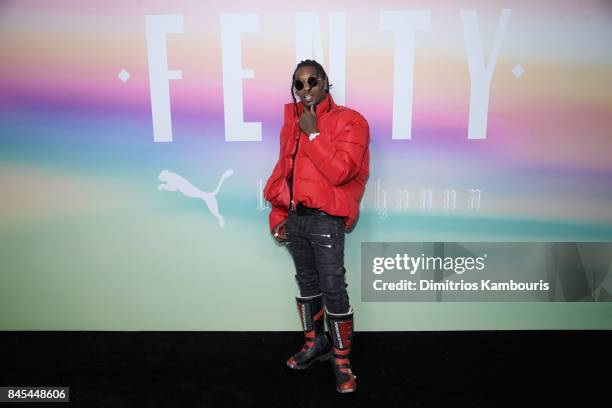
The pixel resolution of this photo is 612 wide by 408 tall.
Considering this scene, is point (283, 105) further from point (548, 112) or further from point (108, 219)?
point (548, 112)

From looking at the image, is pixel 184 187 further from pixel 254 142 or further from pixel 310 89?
pixel 310 89

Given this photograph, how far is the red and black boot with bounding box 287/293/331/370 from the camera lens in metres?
2.06

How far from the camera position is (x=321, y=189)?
71.0 inches

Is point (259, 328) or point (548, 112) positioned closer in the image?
point (548, 112)

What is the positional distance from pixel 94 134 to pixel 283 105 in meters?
1.08
